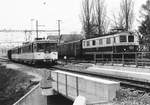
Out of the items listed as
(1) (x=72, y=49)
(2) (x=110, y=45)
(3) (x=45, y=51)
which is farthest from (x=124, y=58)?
(1) (x=72, y=49)

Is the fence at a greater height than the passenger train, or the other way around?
the passenger train

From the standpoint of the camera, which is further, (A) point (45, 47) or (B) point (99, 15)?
(B) point (99, 15)

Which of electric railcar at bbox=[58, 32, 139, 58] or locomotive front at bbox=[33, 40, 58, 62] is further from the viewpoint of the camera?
locomotive front at bbox=[33, 40, 58, 62]

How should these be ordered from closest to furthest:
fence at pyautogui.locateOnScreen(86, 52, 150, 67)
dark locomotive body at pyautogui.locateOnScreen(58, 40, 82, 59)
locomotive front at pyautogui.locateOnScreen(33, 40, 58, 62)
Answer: fence at pyautogui.locateOnScreen(86, 52, 150, 67) → locomotive front at pyautogui.locateOnScreen(33, 40, 58, 62) → dark locomotive body at pyautogui.locateOnScreen(58, 40, 82, 59)

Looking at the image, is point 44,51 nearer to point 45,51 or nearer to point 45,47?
point 45,51

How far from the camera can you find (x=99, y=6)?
54688 mm

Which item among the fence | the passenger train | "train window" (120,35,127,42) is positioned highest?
"train window" (120,35,127,42)

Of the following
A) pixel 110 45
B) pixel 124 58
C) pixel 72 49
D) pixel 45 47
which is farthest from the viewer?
pixel 72 49

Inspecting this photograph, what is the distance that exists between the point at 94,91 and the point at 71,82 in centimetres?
358

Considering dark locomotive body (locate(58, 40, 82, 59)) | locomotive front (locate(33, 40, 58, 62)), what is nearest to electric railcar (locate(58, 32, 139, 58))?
dark locomotive body (locate(58, 40, 82, 59))

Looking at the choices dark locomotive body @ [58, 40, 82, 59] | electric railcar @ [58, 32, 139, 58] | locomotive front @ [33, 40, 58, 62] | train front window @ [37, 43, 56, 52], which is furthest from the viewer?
dark locomotive body @ [58, 40, 82, 59]

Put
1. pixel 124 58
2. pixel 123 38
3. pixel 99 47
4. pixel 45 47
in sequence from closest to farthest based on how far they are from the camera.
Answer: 1. pixel 124 58
2. pixel 123 38
3. pixel 45 47
4. pixel 99 47

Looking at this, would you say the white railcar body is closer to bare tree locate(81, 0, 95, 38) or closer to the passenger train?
the passenger train

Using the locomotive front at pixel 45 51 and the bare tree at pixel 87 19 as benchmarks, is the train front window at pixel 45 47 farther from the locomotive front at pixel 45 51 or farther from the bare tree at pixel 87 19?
the bare tree at pixel 87 19
